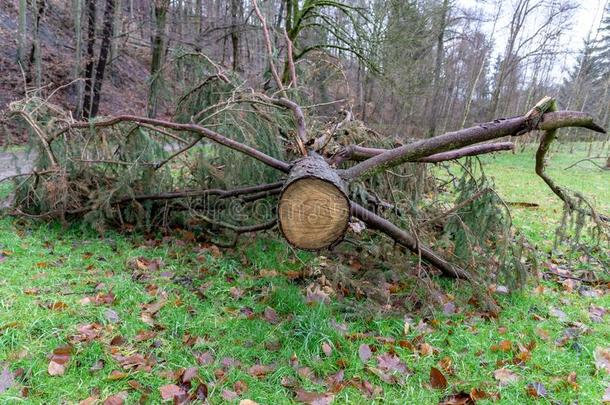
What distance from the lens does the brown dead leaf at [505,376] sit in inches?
96.9

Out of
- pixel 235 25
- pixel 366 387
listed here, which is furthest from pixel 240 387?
pixel 235 25

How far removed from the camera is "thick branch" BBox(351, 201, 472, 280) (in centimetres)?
345

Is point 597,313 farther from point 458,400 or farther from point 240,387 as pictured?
point 240,387

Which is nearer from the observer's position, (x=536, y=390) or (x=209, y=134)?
(x=536, y=390)

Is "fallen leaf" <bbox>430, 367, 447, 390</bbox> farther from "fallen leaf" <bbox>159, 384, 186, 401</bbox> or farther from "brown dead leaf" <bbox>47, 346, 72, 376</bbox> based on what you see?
"brown dead leaf" <bbox>47, 346, 72, 376</bbox>

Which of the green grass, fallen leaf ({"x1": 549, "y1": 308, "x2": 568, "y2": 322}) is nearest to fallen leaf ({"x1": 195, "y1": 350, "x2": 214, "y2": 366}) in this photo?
fallen leaf ({"x1": 549, "y1": 308, "x2": 568, "y2": 322})

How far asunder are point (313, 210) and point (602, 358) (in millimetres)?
2273

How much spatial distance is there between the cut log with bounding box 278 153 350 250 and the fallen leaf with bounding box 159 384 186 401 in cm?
115

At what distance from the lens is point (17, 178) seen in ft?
15.8

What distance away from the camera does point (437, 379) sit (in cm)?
245

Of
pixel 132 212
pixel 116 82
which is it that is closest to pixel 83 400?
pixel 132 212

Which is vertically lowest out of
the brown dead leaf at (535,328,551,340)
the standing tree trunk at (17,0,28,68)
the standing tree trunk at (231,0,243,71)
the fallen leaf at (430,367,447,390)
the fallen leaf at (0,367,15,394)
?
the fallen leaf at (0,367,15,394)

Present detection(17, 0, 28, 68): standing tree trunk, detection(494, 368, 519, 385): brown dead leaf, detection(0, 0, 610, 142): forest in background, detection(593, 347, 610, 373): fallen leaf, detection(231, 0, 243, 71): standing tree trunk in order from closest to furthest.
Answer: detection(494, 368, 519, 385): brown dead leaf < detection(593, 347, 610, 373): fallen leaf < detection(0, 0, 610, 142): forest in background < detection(17, 0, 28, 68): standing tree trunk < detection(231, 0, 243, 71): standing tree trunk

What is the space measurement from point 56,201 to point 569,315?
5254 millimetres
